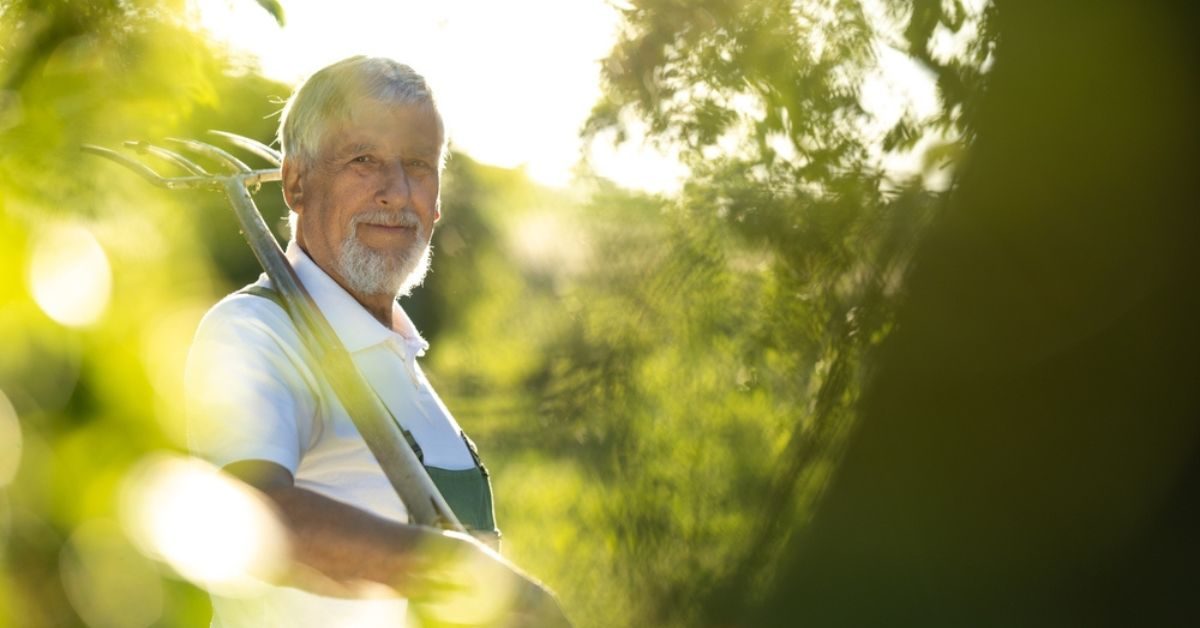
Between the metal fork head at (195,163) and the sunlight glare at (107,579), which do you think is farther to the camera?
the metal fork head at (195,163)

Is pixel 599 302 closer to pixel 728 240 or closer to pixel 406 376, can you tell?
pixel 728 240

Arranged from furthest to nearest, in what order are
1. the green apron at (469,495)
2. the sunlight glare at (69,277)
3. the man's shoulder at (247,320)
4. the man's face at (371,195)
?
the man's face at (371,195) < the green apron at (469,495) < the man's shoulder at (247,320) < the sunlight glare at (69,277)

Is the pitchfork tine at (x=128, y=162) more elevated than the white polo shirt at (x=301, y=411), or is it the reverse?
the pitchfork tine at (x=128, y=162)

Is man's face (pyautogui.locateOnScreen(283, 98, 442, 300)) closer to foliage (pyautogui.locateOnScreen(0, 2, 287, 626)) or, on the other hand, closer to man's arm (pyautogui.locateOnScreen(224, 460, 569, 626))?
man's arm (pyautogui.locateOnScreen(224, 460, 569, 626))

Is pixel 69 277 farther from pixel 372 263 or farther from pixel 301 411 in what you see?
pixel 372 263

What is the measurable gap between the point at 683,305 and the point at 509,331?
79 centimetres

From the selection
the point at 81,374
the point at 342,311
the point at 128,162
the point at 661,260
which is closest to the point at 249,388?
the point at 128,162

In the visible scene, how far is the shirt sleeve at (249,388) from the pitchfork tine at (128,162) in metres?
0.19

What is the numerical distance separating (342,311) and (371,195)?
0.21 m

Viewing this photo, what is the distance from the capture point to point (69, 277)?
770 mm

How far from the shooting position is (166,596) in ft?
2.89

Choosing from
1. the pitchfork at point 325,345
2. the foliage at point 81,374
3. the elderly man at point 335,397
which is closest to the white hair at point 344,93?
the elderly man at point 335,397

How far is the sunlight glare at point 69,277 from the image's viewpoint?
70 cm

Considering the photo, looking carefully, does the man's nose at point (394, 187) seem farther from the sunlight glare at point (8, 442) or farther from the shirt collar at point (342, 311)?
the sunlight glare at point (8, 442)
